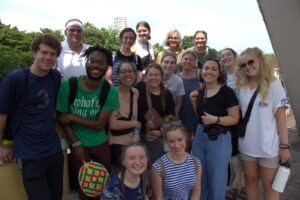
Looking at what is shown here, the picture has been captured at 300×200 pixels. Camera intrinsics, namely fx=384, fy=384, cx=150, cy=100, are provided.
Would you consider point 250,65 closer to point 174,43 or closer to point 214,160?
point 214,160

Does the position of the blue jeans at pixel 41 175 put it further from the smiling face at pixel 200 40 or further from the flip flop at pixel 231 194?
the smiling face at pixel 200 40

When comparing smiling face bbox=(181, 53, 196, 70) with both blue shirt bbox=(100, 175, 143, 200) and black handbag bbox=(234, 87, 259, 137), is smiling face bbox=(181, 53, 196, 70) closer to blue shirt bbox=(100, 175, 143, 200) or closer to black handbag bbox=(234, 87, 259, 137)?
black handbag bbox=(234, 87, 259, 137)

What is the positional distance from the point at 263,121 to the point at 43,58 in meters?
2.24

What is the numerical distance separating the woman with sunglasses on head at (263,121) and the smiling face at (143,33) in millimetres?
2298

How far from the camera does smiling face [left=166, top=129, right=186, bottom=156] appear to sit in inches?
148

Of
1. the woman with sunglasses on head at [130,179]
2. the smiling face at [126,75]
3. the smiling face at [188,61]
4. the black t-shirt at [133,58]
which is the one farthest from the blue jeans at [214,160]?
the black t-shirt at [133,58]

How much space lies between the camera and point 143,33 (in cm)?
604

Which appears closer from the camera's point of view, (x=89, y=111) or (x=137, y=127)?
(x=89, y=111)

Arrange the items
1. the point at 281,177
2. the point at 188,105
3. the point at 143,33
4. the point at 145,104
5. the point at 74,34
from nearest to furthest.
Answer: the point at 281,177
the point at 145,104
the point at 74,34
the point at 188,105
the point at 143,33

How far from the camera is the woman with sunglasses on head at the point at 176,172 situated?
12.2 feet

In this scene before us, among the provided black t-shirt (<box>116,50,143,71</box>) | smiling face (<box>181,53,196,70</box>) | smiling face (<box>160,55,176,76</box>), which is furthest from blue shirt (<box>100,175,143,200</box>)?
black t-shirt (<box>116,50,143,71</box>)

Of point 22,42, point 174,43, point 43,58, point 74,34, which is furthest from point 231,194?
point 22,42

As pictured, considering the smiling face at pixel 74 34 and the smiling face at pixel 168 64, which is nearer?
the smiling face at pixel 74 34

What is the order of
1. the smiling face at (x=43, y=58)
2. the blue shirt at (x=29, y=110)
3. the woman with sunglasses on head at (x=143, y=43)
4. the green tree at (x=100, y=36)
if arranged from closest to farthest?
1. the blue shirt at (x=29, y=110)
2. the smiling face at (x=43, y=58)
3. the woman with sunglasses on head at (x=143, y=43)
4. the green tree at (x=100, y=36)
